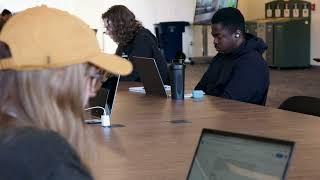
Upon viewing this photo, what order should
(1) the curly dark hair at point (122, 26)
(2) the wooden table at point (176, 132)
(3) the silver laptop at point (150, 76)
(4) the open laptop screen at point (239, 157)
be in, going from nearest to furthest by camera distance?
1. (4) the open laptop screen at point (239, 157)
2. (2) the wooden table at point (176, 132)
3. (3) the silver laptop at point (150, 76)
4. (1) the curly dark hair at point (122, 26)

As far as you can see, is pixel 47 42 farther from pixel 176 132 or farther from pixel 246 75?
pixel 246 75

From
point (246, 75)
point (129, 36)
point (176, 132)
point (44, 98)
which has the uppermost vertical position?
point (44, 98)

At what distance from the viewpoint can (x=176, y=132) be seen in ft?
9.11

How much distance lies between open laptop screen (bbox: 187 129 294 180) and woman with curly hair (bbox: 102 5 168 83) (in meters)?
3.63

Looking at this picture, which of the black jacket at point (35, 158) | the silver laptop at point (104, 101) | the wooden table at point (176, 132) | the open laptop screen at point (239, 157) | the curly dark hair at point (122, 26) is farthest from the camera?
the curly dark hair at point (122, 26)

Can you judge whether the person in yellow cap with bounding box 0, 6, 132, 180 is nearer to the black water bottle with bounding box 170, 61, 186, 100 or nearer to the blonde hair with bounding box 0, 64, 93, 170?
the blonde hair with bounding box 0, 64, 93, 170

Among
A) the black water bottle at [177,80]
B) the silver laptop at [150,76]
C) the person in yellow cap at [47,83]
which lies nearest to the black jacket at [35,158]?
the person in yellow cap at [47,83]

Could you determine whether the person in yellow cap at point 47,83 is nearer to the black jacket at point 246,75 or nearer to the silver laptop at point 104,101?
the silver laptop at point 104,101

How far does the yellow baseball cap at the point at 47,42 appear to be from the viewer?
113cm

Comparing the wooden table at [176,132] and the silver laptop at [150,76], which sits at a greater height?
the silver laptop at [150,76]

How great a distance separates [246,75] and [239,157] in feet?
7.64

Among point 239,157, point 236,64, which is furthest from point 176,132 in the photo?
point 236,64

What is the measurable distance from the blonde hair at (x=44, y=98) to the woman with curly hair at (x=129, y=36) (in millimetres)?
4186

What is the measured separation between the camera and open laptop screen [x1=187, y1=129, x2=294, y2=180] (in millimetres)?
1543
